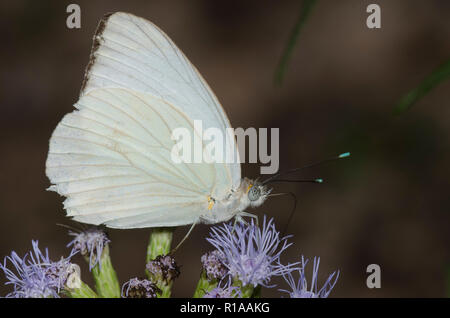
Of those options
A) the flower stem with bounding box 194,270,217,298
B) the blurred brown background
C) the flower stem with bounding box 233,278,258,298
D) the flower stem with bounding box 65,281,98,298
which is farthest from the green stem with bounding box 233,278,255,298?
the blurred brown background

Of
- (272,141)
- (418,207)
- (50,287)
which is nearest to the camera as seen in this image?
(50,287)

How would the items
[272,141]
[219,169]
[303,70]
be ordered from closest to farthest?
[219,169] < [272,141] < [303,70]

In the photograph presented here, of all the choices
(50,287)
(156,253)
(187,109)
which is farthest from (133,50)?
(50,287)

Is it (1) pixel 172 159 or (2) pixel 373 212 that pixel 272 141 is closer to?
(2) pixel 373 212

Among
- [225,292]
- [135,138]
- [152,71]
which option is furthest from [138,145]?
[225,292]

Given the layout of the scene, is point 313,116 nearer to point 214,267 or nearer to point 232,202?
point 232,202

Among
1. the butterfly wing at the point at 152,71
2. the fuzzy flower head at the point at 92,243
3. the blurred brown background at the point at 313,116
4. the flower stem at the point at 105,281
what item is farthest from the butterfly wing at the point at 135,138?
the blurred brown background at the point at 313,116

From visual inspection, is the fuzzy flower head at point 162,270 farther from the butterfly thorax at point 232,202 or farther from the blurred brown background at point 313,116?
the blurred brown background at point 313,116
